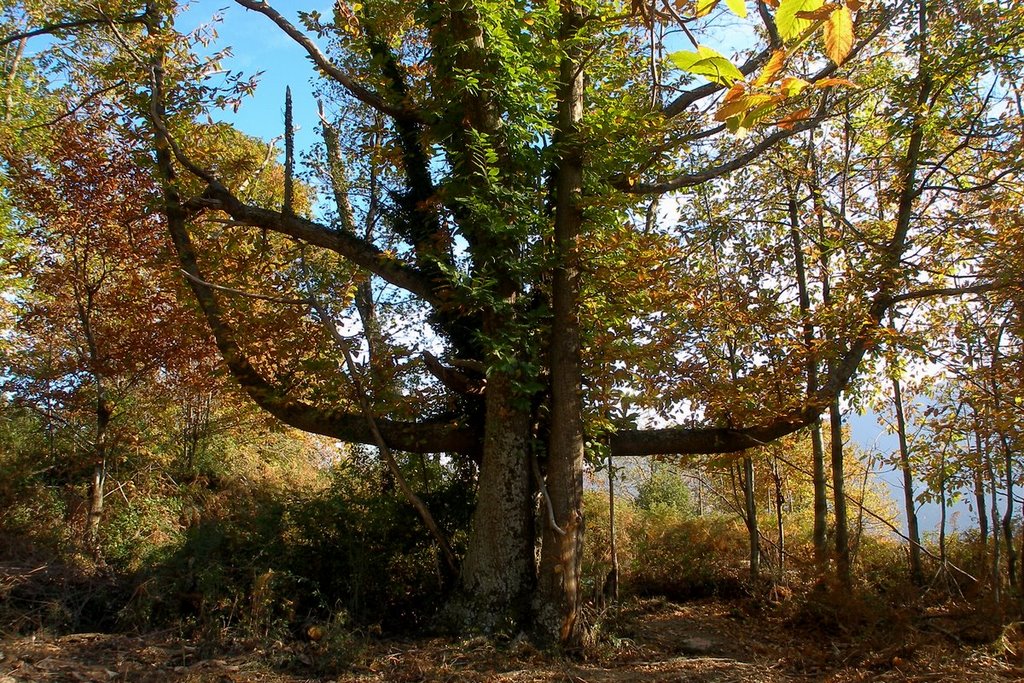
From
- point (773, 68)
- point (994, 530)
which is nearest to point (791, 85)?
point (773, 68)

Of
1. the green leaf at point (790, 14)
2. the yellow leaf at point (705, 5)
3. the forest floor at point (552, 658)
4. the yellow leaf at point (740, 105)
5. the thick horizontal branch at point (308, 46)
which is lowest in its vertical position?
the forest floor at point (552, 658)

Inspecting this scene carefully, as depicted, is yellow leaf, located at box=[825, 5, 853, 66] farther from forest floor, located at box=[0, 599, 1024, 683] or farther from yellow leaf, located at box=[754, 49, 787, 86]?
forest floor, located at box=[0, 599, 1024, 683]

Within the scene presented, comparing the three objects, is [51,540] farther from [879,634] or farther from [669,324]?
[879,634]

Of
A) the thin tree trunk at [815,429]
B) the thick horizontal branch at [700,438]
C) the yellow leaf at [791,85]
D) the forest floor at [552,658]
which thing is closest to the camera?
the yellow leaf at [791,85]

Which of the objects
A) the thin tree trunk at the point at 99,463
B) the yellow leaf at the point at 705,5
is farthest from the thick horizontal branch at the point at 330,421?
the yellow leaf at the point at 705,5

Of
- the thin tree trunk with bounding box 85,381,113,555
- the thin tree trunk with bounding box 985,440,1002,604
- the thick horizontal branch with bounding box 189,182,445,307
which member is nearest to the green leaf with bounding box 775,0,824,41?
the thick horizontal branch with bounding box 189,182,445,307

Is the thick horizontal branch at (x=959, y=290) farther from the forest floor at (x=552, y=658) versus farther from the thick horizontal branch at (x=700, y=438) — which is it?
the forest floor at (x=552, y=658)

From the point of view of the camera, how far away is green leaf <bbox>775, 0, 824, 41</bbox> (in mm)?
1263

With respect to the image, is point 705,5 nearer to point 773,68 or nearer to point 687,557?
point 773,68

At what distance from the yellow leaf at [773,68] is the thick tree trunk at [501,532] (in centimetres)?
534

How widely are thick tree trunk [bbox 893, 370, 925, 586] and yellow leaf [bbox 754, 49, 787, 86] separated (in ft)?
27.6

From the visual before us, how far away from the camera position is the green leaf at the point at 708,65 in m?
1.28

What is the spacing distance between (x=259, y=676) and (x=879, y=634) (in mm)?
5704

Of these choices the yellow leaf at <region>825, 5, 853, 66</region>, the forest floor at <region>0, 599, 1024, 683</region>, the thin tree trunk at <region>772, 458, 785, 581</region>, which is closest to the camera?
the yellow leaf at <region>825, 5, 853, 66</region>
